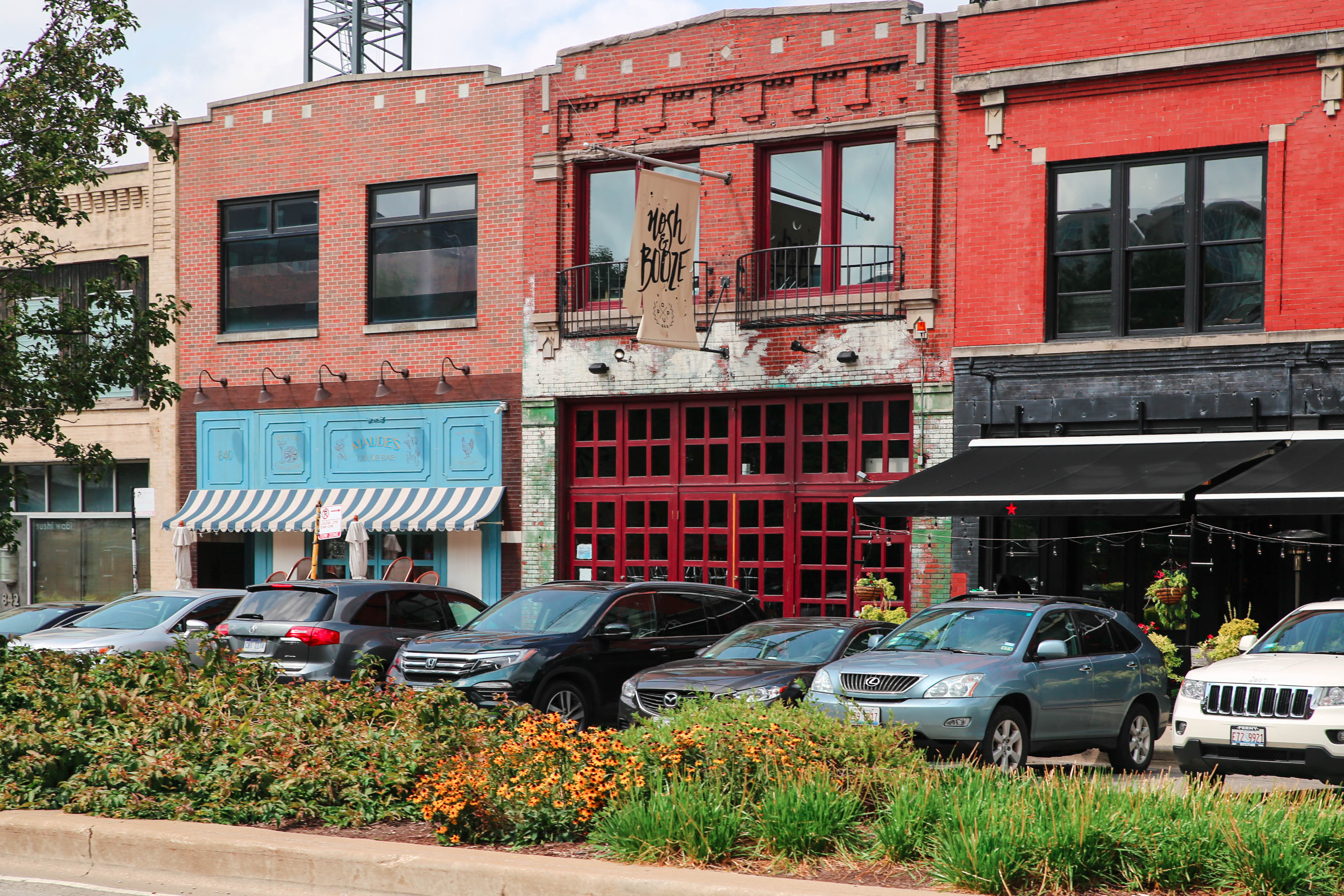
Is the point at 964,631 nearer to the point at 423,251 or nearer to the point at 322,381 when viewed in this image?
the point at 423,251

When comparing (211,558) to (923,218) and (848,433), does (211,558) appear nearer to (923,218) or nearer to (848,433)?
(848,433)

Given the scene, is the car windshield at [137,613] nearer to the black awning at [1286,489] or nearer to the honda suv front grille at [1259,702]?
the honda suv front grille at [1259,702]

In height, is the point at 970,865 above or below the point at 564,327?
below

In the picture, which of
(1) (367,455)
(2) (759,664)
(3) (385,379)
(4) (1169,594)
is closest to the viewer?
(2) (759,664)

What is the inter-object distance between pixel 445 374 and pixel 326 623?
9.23 metres

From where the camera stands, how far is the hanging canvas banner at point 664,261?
63.7 ft

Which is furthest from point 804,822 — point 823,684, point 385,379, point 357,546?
point 385,379

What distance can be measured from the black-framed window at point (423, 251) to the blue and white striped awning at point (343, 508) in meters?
2.98

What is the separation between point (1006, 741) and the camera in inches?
470

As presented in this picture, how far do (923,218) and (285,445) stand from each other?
38.3ft

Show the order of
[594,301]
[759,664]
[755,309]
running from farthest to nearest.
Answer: [594,301], [755,309], [759,664]

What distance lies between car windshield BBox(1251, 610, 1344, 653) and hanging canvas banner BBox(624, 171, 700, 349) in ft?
30.1

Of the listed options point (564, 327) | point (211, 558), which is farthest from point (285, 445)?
point (564, 327)

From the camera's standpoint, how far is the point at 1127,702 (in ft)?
43.3
